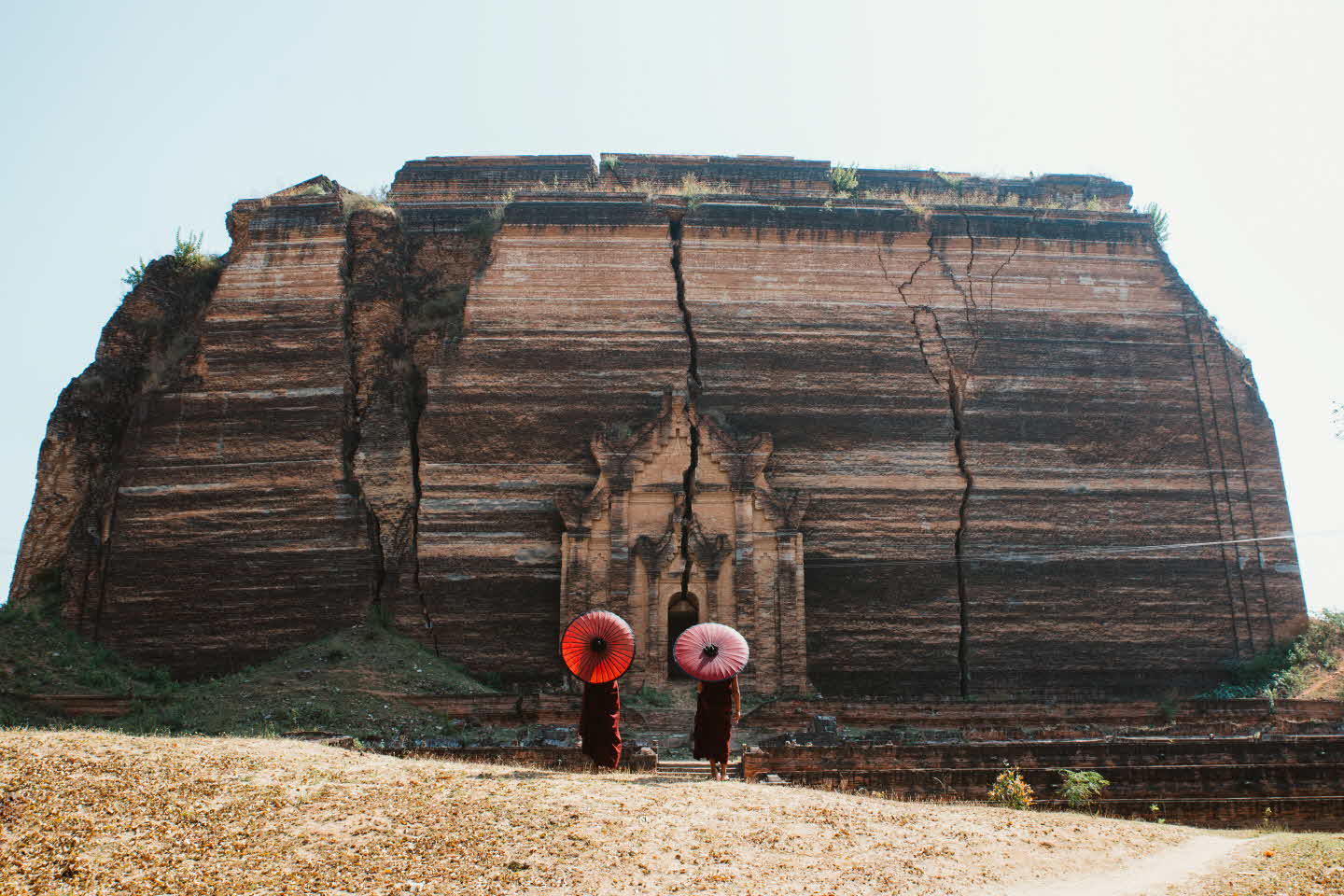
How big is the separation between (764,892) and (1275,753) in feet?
29.5

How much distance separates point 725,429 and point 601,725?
8589 millimetres

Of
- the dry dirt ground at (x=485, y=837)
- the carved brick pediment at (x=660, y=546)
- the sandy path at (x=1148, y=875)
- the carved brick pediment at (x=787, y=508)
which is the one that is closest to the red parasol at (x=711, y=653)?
the dry dirt ground at (x=485, y=837)

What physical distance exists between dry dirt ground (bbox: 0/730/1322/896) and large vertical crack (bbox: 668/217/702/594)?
8637 mm

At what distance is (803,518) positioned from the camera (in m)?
19.2

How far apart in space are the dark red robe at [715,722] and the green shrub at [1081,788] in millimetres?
3761

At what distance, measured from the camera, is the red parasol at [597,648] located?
Result: 11539 mm

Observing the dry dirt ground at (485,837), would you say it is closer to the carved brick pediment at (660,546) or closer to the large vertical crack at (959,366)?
the carved brick pediment at (660,546)

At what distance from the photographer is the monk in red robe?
37.6 ft

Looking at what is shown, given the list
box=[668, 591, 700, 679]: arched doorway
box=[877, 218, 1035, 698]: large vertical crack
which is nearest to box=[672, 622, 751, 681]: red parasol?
box=[668, 591, 700, 679]: arched doorway

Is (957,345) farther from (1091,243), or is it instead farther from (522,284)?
(522,284)

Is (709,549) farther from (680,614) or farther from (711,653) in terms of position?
(711,653)

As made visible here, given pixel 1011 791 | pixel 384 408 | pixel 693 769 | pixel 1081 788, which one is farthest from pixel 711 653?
pixel 384 408

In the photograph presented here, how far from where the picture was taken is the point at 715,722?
1150 cm

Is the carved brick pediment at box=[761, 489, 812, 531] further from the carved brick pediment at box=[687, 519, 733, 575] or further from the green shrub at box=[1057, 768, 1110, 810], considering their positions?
the green shrub at box=[1057, 768, 1110, 810]
